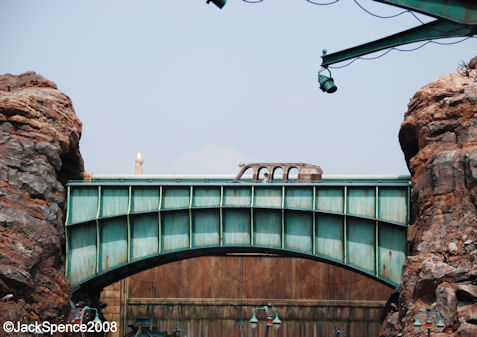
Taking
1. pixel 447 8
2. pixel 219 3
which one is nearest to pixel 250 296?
pixel 447 8

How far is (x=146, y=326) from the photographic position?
60.8 meters

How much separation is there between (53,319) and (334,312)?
127 feet

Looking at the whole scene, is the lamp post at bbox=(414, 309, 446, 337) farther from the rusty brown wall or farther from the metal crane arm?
the rusty brown wall

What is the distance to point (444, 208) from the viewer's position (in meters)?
44.4

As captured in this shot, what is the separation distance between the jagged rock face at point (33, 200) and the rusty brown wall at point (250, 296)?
29884 mm

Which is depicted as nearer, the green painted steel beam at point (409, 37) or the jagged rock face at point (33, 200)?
the green painted steel beam at point (409, 37)

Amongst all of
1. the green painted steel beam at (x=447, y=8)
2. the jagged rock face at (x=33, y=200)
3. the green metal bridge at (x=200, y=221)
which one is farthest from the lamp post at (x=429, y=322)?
the jagged rock face at (x=33, y=200)

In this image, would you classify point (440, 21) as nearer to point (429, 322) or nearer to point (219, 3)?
point (219, 3)

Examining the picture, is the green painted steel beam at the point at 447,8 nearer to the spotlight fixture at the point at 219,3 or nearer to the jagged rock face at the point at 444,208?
the spotlight fixture at the point at 219,3

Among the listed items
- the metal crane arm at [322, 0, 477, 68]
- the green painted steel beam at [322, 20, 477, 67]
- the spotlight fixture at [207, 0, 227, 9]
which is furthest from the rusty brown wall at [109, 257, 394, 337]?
the spotlight fixture at [207, 0, 227, 9]

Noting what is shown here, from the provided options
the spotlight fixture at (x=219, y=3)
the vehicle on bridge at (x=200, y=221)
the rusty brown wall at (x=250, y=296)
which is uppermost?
the spotlight fixture at (x=219, y=3)

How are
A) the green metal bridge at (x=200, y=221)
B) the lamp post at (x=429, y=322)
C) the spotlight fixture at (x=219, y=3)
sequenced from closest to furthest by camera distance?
the spotlight fixture at (x=219, y=3)
the lamp post at (x=429, y=322)
the green metal bridge at (x=200, y=221)

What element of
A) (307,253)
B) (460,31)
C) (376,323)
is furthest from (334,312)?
(460,31)

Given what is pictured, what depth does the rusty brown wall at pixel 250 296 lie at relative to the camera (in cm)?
7925
